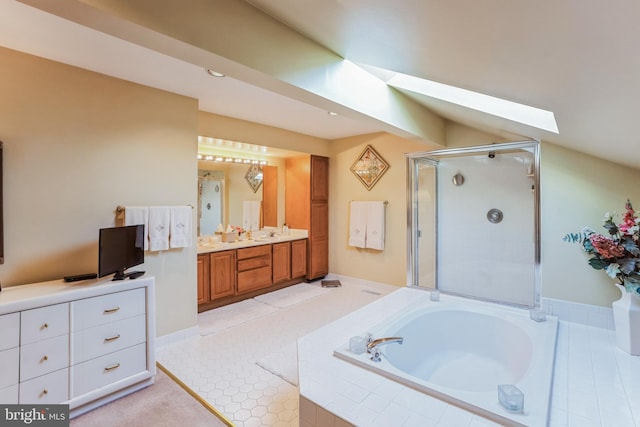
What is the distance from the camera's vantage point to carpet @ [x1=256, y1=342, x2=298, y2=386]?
7.63ft

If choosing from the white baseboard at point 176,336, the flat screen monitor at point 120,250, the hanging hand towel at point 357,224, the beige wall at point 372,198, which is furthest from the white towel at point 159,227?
the beige wall at point 372,198

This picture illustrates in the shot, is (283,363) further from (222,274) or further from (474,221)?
(474,221)

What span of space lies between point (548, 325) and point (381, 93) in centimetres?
231

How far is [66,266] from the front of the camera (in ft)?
7.46

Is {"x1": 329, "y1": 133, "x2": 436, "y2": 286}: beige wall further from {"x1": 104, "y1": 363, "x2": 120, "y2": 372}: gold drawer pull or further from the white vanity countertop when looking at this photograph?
{"x1": 104, "y1": 363, "x2": 120, "y2": 372}: gold drawer pull

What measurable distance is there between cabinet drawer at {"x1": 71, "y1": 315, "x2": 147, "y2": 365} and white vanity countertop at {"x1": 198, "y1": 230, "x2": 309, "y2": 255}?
1350 mm

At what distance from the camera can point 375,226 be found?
453 cm

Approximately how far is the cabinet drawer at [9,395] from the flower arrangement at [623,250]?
12.6 feet

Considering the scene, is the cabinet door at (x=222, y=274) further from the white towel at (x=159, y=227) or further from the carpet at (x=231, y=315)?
the white towel at (x=159, y=227)

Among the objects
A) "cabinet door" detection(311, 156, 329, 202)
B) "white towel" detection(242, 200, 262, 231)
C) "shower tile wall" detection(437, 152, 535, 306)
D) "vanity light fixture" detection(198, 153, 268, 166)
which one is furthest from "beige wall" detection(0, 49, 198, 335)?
"shower tile wall" detection(437, 152, 535, 306)

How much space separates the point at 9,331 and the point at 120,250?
2.48 ft

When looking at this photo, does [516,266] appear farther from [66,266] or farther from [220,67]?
[66,266]

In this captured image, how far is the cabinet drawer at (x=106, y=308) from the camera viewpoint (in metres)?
1.95

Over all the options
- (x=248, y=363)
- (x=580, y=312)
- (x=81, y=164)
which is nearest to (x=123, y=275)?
(x=81, y=164)
